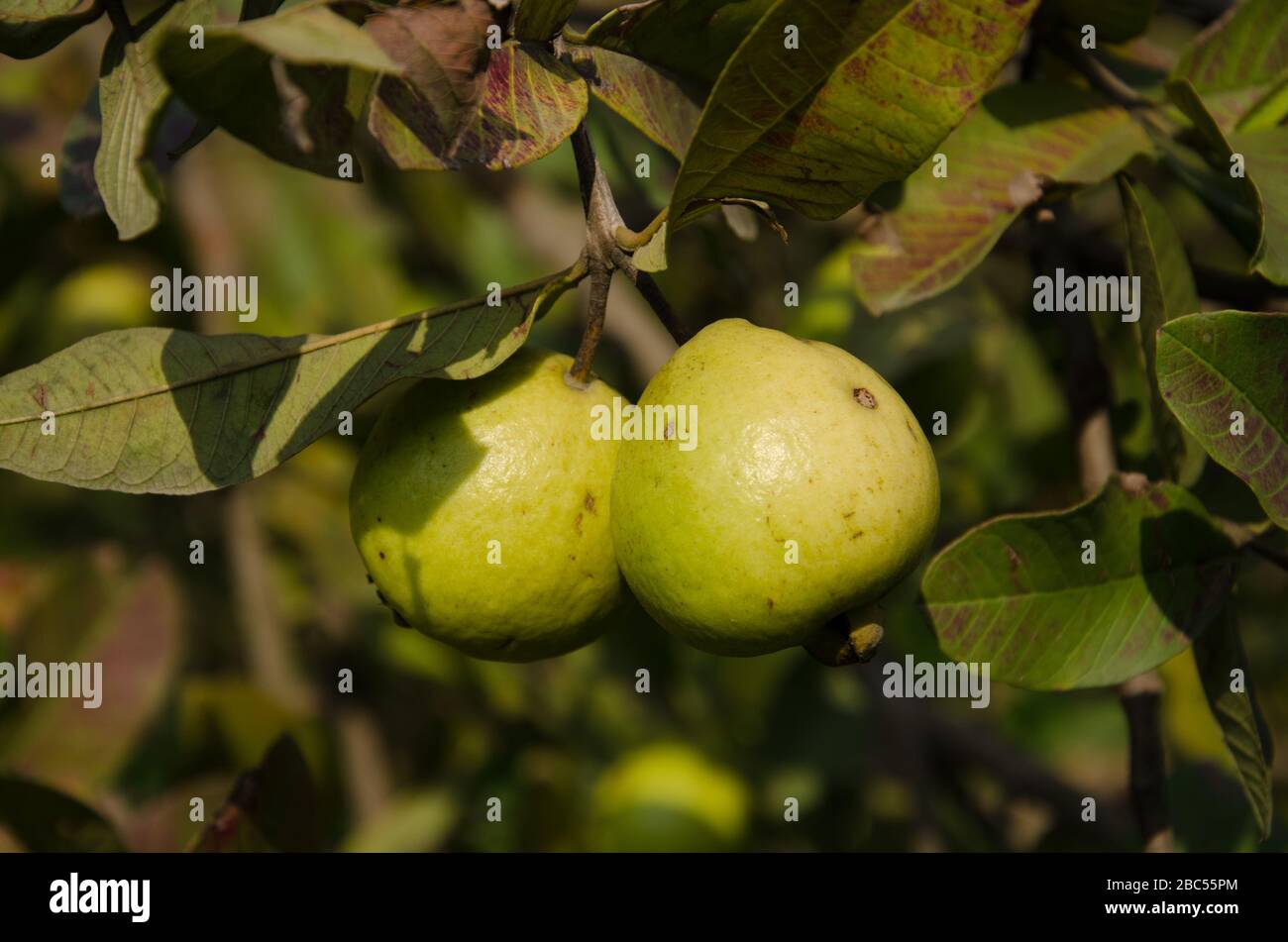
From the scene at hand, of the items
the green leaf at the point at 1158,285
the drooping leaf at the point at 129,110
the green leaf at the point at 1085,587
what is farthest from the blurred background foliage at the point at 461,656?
the drooping leaf at the point at 129,110

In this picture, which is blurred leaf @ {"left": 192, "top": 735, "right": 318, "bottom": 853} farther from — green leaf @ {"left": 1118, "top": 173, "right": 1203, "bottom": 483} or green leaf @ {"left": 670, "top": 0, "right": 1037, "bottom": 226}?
green leaf @ {"left": 1118, "top": 173, "right": 1203, "bottom": 483}

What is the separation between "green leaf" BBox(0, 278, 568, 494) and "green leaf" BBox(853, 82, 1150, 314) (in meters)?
0.47

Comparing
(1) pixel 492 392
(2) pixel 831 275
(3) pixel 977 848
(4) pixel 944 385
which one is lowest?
(3) pixel 977 848

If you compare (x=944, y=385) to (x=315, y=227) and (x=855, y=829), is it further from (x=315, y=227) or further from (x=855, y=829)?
(x=315, y=227)

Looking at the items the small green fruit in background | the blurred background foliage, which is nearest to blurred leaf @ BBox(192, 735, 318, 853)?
the blurred background foliage

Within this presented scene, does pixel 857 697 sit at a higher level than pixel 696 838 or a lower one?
higher

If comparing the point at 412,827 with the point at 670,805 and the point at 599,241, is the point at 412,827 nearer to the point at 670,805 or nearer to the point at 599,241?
the point at 670,805

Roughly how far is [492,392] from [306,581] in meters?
1.87

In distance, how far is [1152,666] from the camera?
1.24 metres

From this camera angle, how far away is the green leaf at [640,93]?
3.69ft

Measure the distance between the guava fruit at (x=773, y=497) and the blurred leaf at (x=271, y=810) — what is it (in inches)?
26.0

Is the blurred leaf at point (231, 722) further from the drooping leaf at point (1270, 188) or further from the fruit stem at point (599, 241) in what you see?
the drooping leaf at point (1270, 188)

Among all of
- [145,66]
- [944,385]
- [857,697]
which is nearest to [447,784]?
[857,697]

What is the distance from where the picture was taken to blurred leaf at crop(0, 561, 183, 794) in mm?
1869
